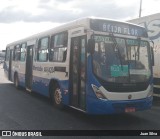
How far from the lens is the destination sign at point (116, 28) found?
9.20m

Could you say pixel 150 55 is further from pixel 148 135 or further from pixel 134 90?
pixel 148 135

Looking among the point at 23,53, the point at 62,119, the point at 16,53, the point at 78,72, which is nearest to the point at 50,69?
the point at 78,72

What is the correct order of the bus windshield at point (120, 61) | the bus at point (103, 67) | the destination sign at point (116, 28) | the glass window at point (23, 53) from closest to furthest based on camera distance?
1. the bus at point (103, 67)
2. the bus windshield at point (120, 61)
3. the destination sign at point (116, 28)
4. the glass window at point (23, 53)

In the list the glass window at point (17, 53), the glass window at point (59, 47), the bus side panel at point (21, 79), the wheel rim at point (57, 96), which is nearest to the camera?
the glass window at point (59, 47)

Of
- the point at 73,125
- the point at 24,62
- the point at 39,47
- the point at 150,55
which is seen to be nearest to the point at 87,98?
the point at 73,125

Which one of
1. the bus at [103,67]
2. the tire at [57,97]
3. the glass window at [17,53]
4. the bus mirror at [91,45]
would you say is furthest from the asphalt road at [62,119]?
the glass window at [17,53]

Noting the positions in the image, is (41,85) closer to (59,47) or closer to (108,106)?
(59,47)

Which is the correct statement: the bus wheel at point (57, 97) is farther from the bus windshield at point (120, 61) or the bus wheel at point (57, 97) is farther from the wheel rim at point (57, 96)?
the bus windshield at point (120, 61)

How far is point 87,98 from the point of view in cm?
891

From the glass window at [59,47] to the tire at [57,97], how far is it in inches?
41.3

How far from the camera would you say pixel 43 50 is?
43.3ft

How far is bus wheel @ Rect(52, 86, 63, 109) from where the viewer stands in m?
11.1

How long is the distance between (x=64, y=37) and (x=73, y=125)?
10.8 ft

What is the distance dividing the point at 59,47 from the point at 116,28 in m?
2.59
